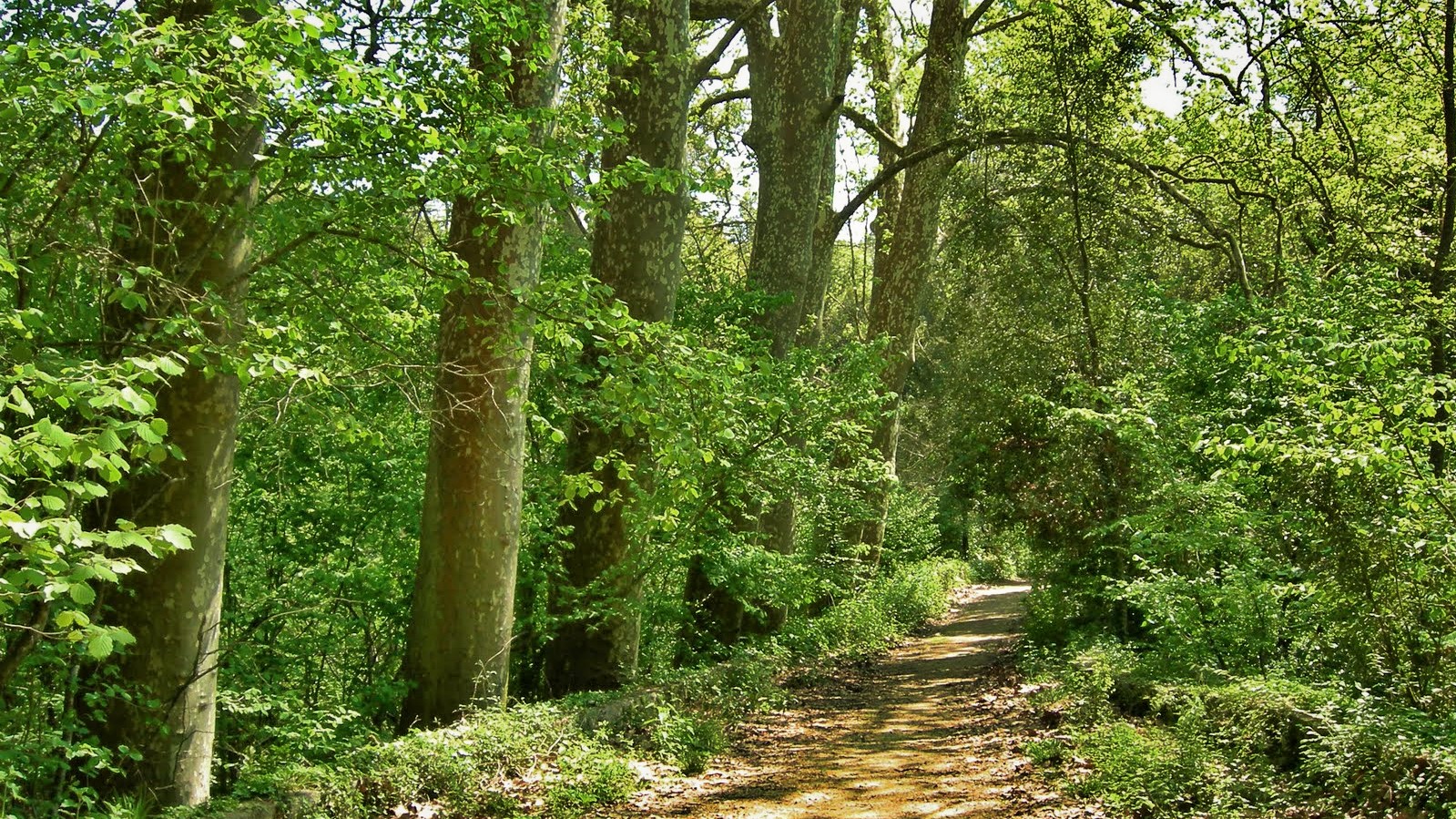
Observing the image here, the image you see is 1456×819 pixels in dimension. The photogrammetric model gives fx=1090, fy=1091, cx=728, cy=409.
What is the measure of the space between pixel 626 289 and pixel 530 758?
4402mm

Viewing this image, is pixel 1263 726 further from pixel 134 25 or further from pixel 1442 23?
pixel 1442 23

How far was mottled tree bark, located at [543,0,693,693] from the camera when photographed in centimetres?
998

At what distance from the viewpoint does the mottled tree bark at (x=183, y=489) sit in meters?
5.62

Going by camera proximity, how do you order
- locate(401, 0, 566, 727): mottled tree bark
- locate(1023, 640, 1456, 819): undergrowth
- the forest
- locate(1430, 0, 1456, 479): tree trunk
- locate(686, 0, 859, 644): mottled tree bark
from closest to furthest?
the forest → locate(1023, 640, 1456, 819): undergrowth → locate(401, 0, 566, 727): mottled tree bark → locate(1430, 0, 1456, 479): tree trunk → locate(686, 0, 859, 644): mottled tree bark

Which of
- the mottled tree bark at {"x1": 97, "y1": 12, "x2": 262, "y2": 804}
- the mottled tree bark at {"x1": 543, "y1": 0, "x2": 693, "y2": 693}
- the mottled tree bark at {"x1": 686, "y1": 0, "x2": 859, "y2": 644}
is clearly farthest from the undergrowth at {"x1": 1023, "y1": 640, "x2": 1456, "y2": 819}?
the mottled tree bark at {"x1": 686, "y1": 0, "x2": 859, "y2": 644}

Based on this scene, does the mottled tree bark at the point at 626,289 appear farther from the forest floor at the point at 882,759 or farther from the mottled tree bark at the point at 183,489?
the mottled tree bark at the point at 183,489

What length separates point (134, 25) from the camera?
185 inches

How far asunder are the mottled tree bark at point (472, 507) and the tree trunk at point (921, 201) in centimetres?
968

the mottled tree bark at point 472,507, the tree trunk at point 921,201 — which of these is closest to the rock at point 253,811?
the mottled tree bark at point 472,507

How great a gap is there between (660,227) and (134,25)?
572cm

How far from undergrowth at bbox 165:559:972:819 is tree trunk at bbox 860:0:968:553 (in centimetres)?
765

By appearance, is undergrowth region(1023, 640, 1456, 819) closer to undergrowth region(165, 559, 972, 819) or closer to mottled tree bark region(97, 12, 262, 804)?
undergrowth region(165, 559, 972, 819)

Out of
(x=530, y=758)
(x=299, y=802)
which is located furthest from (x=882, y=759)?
(x=299, y=802)

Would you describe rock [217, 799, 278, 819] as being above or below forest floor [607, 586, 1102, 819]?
above
